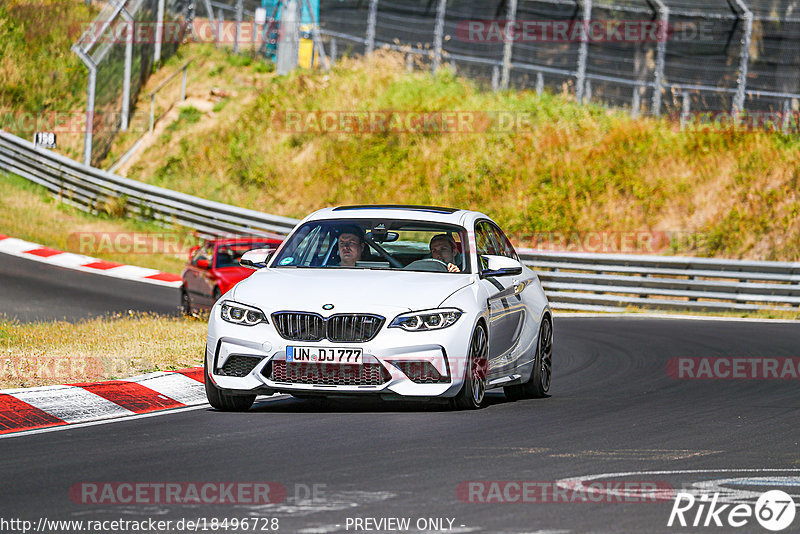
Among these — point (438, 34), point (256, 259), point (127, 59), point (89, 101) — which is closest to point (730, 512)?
point (256, 259)

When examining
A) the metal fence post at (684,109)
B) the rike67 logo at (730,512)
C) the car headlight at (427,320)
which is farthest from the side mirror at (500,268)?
the metal fence post at (684,109)

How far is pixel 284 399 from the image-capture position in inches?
421

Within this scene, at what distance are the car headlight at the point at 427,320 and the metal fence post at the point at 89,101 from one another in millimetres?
25719

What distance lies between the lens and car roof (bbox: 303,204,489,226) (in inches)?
417

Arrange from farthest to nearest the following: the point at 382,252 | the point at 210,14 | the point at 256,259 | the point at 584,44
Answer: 1. the point at 210,14
2. the point at 584,44
3. the point at 382,252
4. the point at 256,259

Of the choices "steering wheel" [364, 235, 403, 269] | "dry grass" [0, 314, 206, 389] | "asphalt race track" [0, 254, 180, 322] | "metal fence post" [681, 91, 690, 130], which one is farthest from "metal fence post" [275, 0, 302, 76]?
"steering wheel" [364, 235, 403, 269]

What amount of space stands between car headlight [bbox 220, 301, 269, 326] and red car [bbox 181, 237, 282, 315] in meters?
10.4

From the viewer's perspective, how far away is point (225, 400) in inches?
379

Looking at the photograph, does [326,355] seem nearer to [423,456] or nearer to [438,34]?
[423,456]

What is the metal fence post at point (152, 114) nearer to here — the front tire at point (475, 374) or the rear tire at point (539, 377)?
the rear tire at point (539, 377)

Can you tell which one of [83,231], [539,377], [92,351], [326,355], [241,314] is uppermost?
[241,314]

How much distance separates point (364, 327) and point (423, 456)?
1.78 meters

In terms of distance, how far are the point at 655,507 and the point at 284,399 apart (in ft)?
16.5

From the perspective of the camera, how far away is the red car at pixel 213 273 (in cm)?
2019
